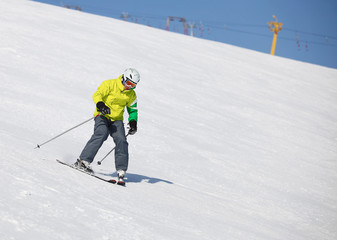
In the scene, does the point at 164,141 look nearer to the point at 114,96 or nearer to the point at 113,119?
the point at 113,119

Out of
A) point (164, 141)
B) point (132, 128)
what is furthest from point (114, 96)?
point (164, 141)

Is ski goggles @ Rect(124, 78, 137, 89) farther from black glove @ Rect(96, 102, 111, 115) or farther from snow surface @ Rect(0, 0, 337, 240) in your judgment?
snow surface @ Rect(0, 0, 337, 240)

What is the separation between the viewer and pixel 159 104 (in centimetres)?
1441

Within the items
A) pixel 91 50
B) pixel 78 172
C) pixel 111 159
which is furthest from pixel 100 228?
pixel 91 50

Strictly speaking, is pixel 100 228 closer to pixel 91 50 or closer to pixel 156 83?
pixel 156 83

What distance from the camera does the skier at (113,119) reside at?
6.34 metres

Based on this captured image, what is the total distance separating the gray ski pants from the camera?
6352 mm

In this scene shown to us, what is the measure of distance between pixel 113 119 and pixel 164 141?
452cm

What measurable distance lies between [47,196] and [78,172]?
162cm

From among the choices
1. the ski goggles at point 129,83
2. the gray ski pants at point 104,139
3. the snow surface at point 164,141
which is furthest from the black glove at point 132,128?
the snow surface at point 164,141

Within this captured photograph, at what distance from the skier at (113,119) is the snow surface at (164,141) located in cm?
45

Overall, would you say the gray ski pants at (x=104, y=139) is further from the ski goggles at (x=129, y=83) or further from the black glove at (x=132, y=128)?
the ski goggles at (x=129, y=83)

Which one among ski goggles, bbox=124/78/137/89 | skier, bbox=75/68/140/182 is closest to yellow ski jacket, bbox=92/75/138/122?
skier, bbox=75/68/140/182

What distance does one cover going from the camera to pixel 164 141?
11.0 metres
